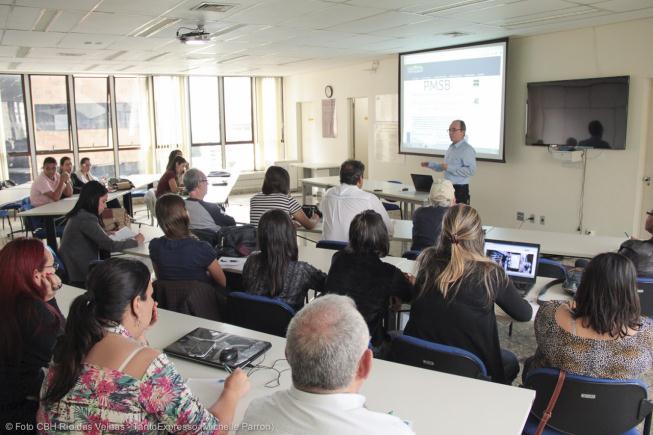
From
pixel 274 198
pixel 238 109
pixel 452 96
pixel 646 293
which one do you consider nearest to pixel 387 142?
pixel 452 96

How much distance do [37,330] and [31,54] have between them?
7.29m

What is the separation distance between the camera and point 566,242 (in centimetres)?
444

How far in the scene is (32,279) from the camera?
6.93ft

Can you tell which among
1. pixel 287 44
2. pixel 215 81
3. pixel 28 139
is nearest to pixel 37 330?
pixel 287 44

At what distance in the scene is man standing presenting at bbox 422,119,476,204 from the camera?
22.4 feet

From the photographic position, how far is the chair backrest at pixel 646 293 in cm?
307

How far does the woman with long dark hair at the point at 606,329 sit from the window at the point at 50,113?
11.3 meters

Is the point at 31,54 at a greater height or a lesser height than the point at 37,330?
greater

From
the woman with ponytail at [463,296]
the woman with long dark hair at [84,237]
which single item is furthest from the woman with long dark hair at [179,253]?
the woman with ponytail at [463,296]

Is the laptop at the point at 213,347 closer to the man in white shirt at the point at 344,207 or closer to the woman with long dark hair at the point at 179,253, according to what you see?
the woman with long dark hair at the point at 179,253

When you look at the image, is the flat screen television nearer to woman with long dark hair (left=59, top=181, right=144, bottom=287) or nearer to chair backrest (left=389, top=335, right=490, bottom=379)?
chair backrest (left=389, top=335, right=490, bottom=379)

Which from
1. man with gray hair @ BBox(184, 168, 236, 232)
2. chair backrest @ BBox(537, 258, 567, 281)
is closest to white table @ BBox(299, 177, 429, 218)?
man with gray hair @ BBox(184, 168, 236, 232)

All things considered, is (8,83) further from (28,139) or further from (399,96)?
(399,96)

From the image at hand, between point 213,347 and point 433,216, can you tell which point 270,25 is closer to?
point 433,216
